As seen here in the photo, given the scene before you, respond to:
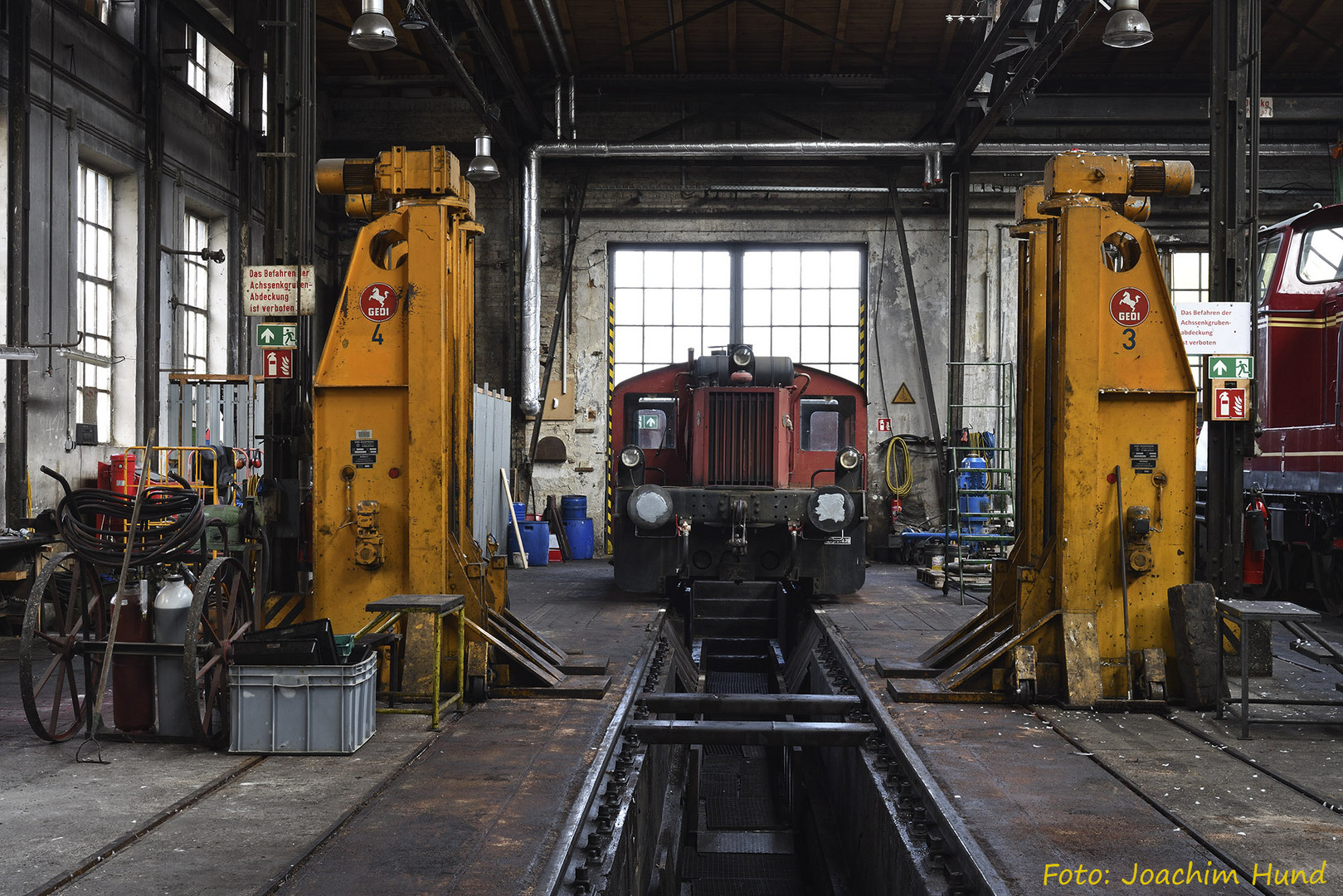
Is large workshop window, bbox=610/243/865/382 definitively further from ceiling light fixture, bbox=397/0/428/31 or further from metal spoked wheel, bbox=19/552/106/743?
metal spoked wheel, bbox=19/552/106/743

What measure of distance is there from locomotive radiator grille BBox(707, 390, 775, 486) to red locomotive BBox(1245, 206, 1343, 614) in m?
4.17

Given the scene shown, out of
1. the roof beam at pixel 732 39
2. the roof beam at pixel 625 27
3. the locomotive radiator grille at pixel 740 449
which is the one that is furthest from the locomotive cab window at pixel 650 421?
the roof beam at pixel 732 39

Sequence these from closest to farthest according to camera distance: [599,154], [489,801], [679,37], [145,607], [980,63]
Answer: [489,801], [145,607], [980,63], [679,37], [599,154]

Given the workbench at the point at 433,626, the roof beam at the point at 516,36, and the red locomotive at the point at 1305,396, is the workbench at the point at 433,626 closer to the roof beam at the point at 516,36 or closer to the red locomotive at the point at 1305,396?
the red locomotive at the point at 1305,396

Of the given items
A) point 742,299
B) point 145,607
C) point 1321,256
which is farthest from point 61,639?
point 742,299

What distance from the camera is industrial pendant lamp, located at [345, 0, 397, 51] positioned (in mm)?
7410

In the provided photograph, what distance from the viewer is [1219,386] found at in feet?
20.5

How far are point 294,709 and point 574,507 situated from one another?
9.51 meters

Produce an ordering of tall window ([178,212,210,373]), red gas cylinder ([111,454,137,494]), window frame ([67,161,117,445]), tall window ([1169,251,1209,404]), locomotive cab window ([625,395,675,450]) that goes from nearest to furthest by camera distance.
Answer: red gas cylinder ([111,454,137,494]) → window frame ([67,161,117,445]) → locomotive cab window ([625,395,675,450]) → tall window ([178,212,210,373]) → tall window ([1169,251,1209,404])

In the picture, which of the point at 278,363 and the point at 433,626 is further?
the point at 278,363

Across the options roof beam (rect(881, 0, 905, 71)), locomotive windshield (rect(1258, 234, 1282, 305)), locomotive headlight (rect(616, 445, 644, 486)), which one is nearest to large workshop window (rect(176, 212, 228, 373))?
locomotive headlight (rect(616, 445, 644, 486))

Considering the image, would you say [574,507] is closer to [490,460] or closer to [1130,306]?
[490,460]

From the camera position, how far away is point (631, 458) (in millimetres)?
8914

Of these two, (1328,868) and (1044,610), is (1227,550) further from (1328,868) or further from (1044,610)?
(1328,868)
